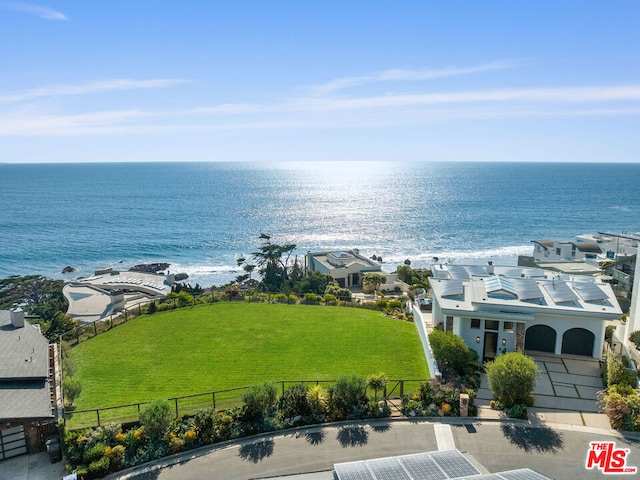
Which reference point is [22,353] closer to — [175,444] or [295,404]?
[175,444]

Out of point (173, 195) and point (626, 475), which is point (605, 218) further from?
point (173, 195)

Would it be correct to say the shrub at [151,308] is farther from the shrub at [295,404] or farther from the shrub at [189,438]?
the shrub at [295,404]

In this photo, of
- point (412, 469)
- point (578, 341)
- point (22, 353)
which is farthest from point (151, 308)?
point (578, 341)

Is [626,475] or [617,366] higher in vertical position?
[617,366]

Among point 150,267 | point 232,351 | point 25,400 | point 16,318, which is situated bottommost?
point 150,267

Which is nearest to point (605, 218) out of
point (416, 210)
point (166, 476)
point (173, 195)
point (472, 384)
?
point (416, 210)

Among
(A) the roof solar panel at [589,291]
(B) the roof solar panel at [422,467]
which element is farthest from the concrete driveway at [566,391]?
(B) the roof solar panel at [422,467]
